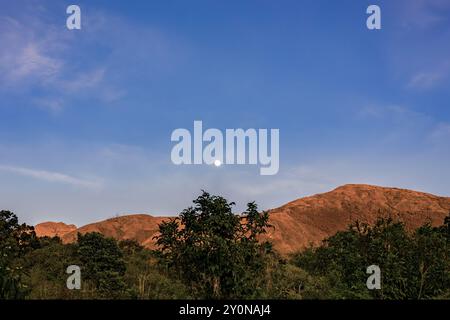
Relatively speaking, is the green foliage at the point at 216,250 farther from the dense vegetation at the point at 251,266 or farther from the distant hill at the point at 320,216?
the distant hill at the point at 320,216

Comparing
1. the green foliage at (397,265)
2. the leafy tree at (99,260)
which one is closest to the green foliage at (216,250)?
the green foliage at (397,265)

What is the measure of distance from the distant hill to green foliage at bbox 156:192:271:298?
53.7 m

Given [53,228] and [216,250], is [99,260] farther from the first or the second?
[53,228]

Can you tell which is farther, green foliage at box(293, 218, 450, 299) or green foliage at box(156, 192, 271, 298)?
green foliage at box(293, 218, 450, 299)

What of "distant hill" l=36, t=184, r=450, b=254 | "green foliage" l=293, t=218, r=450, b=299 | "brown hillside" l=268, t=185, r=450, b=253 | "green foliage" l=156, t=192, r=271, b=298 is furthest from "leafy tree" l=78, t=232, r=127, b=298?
"distant hill" l=36, t=184, r=450, b=254

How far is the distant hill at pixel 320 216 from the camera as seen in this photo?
75.1m

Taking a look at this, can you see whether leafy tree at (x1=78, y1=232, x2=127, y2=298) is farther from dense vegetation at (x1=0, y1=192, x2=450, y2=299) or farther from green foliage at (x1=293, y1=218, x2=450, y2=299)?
green foliage at (x1=293, y1=218, x2=450, y2=299)

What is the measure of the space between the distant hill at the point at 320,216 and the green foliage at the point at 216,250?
5374 cm

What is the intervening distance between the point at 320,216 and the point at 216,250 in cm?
7399

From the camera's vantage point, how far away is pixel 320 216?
8456 cm

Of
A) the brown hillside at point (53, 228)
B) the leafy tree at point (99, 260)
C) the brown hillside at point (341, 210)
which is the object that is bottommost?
the leafy tree at point (99, 260)

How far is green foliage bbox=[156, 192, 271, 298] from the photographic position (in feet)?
41.0

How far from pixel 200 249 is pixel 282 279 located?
2799 mm

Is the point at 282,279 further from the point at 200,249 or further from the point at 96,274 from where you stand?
the point at 96,274
